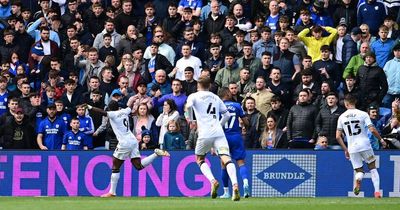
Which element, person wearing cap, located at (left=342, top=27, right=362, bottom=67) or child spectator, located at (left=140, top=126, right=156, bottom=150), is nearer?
child spectator, located at (left=140, top=126, right=156, bottom=150)

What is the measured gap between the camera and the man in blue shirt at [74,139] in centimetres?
2816

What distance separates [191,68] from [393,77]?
451 centimetres

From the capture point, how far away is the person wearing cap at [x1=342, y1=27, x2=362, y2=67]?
29312 millimetres

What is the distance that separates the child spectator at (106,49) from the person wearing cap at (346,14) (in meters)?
5.38

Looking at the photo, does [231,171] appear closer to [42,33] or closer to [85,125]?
[85,125]

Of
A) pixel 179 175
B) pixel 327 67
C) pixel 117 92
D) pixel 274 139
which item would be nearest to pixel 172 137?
pixel 179 175

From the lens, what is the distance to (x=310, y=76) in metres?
27.9

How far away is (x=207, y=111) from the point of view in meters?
22.7

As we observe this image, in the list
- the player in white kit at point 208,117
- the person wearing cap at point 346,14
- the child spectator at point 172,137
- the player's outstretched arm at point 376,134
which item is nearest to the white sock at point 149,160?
the child spectator at point 172,137

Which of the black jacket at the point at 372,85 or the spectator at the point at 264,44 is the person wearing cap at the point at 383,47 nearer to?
the black jacket at the point at 372,85

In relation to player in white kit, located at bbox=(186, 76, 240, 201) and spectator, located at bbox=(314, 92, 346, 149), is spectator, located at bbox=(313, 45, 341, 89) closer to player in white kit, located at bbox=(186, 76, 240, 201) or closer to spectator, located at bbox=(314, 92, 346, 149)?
spectator, located at bbox=(314, 92, 346, 149)

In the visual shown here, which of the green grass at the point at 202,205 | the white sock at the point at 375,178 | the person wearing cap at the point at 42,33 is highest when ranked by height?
the person wearing cap at the point at 42,33

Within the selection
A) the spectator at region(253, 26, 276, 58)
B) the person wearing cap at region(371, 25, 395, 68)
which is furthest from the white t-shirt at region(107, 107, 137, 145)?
the person wearing cap at region(371, 25, 395, 68)

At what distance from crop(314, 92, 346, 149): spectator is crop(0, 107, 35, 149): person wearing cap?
636cm
